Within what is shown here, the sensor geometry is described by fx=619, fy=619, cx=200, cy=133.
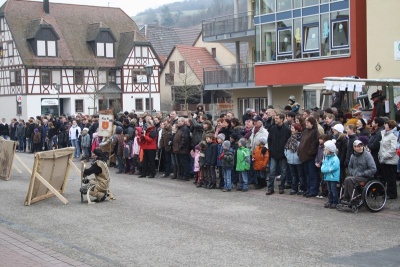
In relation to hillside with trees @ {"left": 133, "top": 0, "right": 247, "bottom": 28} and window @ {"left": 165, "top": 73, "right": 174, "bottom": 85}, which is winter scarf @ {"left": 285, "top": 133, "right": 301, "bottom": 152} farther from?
hillside with trees @ {"left": 133, "top": 0, "right": 247, "bottom": 28}

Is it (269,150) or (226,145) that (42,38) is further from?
(269,150)

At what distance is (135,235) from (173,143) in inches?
295

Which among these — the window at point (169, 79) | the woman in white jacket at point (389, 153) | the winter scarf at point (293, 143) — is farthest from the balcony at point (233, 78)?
the window at point (169, 79)

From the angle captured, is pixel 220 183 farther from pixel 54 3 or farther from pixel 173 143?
pixel 54 3

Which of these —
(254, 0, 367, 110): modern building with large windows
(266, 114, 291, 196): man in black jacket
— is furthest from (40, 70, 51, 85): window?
(266, 114, 291, 196): man in black jacket

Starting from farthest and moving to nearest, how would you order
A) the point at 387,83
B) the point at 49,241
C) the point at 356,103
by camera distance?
the point at 356,103
the point at 387,83
the point at 49,241

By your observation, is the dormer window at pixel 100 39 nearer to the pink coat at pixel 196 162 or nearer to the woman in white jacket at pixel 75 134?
the woman in white jacket at pixel 75 134

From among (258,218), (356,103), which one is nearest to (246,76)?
(356,103)

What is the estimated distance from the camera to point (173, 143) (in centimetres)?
1833

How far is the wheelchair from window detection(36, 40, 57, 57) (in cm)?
5182

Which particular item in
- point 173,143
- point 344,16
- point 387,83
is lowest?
point 173,143

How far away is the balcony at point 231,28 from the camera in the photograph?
38000mm

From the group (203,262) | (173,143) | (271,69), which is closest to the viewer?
(203,262)

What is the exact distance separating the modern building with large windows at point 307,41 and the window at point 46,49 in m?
31.9
